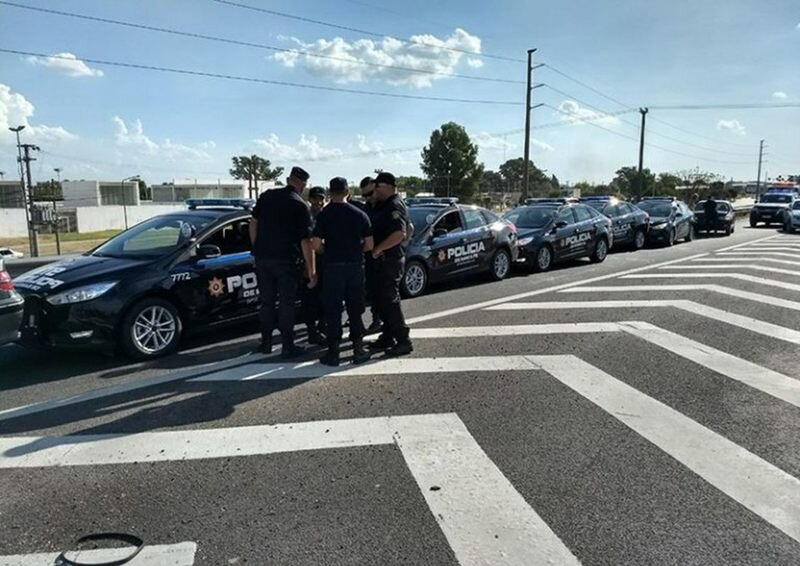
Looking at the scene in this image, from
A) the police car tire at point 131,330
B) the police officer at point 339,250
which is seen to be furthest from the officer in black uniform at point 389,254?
the police car tire at point 131,330

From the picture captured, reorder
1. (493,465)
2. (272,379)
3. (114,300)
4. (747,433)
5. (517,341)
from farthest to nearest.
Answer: (517,341) → (114,300) → (272,379) → (747,433) → (493,465)

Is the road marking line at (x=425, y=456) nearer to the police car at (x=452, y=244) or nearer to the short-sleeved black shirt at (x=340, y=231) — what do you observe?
the short-sleeved black shirt at (x=340, y=231)

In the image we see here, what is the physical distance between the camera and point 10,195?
290 ft

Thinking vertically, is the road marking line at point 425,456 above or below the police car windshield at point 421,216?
below

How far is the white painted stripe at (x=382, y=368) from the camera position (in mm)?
5406

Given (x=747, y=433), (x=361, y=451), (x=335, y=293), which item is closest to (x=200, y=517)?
(x=361, y=451)

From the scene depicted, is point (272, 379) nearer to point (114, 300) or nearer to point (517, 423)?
point (114, 300)

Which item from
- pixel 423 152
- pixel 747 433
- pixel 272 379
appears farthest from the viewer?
pixel 423 152

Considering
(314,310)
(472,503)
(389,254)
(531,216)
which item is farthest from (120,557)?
(531,216)

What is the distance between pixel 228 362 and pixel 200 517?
2940mm

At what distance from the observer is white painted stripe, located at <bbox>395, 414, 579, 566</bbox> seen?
2754 mm

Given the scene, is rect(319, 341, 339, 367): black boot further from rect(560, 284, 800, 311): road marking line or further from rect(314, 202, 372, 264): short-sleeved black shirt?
rect(560, 284, 800, 311): road marking line

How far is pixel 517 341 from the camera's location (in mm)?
6582

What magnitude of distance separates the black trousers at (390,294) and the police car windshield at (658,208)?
1630 cm
